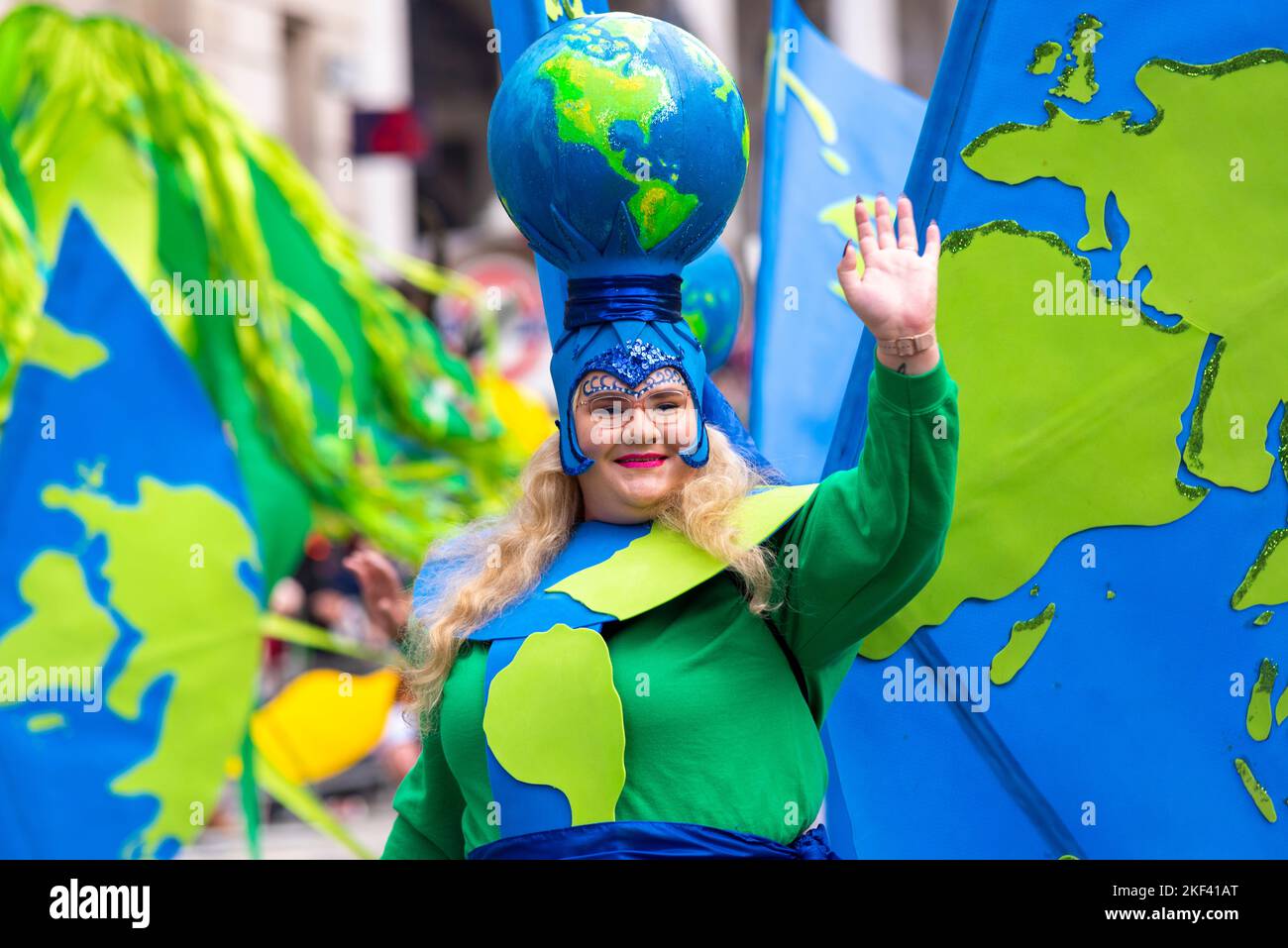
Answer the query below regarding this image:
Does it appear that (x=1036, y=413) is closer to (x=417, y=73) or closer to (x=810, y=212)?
(x=810, y=212)

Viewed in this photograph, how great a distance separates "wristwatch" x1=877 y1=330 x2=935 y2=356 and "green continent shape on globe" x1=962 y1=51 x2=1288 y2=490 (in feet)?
2.29

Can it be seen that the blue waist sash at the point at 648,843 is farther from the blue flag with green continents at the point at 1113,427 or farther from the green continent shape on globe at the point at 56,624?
the green continent shape on globe at the point at 56,624

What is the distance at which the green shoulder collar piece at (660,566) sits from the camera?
2051 mm

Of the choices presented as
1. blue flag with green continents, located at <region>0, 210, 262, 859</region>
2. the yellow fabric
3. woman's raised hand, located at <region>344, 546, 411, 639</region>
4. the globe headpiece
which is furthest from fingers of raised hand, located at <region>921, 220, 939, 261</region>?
the yellow fabric

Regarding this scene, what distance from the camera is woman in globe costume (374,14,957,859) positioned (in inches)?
77.7

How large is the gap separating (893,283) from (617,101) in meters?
0.40

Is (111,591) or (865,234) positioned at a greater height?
(865,234)

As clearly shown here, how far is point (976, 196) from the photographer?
2.52 meters

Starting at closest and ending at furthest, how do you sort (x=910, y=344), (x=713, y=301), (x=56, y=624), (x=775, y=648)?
1. (x=910, y=344)
2. (x=775, y=648)
3. (x=713, y=301)
4. (x=56, y=624)

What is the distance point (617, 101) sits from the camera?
2.06 metres

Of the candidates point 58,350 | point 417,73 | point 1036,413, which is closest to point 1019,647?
point 1036,413

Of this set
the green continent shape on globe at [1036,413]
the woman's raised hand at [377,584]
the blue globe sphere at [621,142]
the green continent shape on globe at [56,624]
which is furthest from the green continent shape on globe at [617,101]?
the green continent shape on globe at [56,624]

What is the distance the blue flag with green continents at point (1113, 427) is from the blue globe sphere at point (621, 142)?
527 mm

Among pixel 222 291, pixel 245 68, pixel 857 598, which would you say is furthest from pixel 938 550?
pixel 245 68
